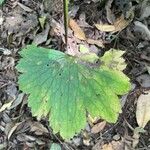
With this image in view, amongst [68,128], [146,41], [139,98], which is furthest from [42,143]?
[146,41]

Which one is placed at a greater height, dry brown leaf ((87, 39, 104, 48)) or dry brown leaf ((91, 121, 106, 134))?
dry brown leaf ((87, 39, 104, 48))

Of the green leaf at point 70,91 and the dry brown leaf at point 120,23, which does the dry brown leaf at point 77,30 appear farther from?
the green leaf at point 70,91

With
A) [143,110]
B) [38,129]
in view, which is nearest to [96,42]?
→ [143,110]

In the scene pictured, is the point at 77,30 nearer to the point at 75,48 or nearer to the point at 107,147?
the point at 75,48

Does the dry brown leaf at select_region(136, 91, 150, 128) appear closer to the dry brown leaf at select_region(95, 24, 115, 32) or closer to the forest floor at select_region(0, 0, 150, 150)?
the forest floor at select_region(0, 0, 150, 150)

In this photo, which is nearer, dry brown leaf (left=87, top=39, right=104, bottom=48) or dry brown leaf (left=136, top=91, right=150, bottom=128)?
dry brown leaf (left=136, top=91, right=150, bottom=128)

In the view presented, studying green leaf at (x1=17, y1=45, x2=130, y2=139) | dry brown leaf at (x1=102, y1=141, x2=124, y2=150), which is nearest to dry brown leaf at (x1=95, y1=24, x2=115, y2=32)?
green leaf at (x1=17, y1=45, x2=130, y2=139)

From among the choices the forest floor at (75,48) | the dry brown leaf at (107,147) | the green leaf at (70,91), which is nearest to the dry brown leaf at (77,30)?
the forest floor at (75,48)
